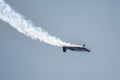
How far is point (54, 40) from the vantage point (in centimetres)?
9088

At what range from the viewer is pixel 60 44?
91500 mm

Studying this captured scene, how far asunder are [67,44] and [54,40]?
3.62 m

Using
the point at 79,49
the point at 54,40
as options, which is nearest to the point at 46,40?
the point at 54,40

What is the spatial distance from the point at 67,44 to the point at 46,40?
5649 millimetres

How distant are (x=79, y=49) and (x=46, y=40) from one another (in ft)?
28.6

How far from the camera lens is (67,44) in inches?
3654

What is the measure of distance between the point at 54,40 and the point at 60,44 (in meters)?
1.72

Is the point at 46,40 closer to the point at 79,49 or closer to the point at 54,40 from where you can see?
the point at 54,40

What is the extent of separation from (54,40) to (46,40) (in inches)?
81.5

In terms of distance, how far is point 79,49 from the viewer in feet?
308

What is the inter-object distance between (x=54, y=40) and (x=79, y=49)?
6.73 m

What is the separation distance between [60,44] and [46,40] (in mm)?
3646
